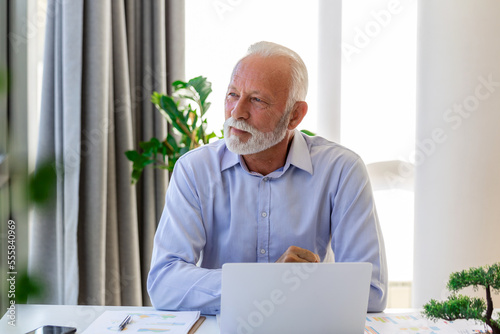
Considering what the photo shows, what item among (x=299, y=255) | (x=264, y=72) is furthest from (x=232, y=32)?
(x=299, y=255)

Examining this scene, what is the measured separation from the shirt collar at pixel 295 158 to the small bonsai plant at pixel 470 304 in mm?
794

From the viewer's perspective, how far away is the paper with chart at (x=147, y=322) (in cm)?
112

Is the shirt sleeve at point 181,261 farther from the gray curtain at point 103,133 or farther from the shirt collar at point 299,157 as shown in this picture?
the gray curtain at point 103,133

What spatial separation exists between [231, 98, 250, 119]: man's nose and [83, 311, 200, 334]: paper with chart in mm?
637

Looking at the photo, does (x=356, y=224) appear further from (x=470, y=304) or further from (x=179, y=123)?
(x=179, y=123)

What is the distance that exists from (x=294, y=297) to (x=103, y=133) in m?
1.82

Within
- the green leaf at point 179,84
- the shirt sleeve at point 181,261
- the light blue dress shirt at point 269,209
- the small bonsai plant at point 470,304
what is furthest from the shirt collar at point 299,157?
the green leaf at point 179,84

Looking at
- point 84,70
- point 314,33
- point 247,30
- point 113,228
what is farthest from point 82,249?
point 314,33

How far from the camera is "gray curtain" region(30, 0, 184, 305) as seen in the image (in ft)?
8.04

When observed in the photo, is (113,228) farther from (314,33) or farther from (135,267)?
(314,33)

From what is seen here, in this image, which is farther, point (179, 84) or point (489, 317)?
point (179, 84)

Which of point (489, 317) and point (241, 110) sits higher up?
point (241, 110)

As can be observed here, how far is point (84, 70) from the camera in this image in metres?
2.55

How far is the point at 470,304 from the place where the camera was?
2.91 ft
